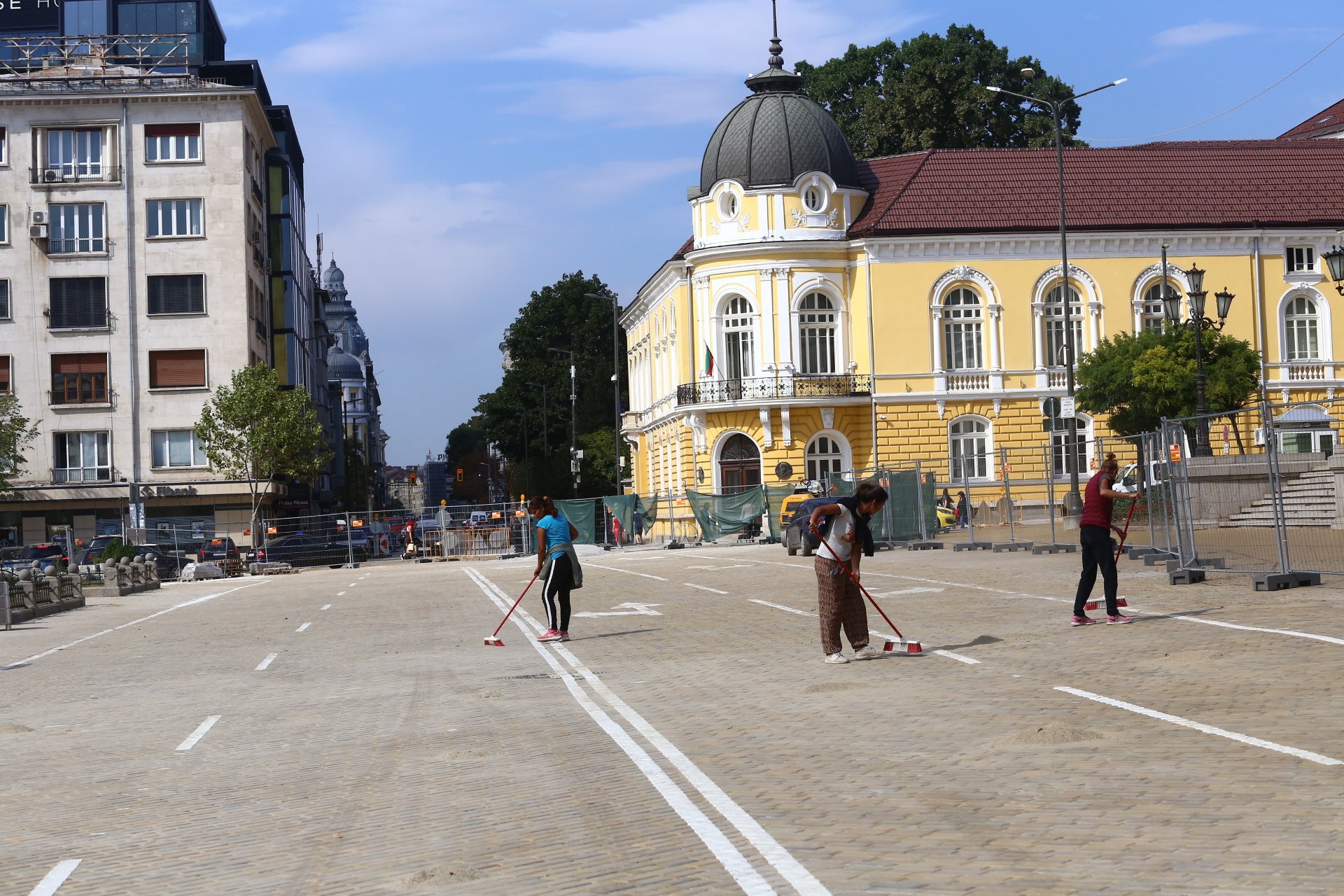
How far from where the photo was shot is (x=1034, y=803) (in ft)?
26.4

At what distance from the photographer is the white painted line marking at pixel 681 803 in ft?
22.0

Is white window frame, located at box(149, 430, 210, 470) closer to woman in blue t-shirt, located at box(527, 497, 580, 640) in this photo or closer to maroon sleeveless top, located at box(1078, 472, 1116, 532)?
woman in blue t-shirt, located at box(527, 497, 580, 640)

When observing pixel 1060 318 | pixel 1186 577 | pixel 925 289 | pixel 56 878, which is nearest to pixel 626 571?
pixel 1186 577

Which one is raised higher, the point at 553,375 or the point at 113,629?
the point at 553,375

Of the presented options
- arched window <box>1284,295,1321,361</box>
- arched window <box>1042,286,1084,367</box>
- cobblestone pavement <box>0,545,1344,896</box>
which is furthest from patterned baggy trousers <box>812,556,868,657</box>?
arched window <box>1284,295,1321,361</box>

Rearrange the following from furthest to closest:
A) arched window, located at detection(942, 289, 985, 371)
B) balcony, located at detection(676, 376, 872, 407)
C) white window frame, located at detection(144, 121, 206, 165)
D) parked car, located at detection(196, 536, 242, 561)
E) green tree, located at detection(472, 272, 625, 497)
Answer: green tree, located at detection(472, 272, 625, 497)
white window frame, located at detection(144, 121, 206, 165)
arched window, located at detection(942, 289, 985, 371)
balcony, located at detection(676, 376, 872, 407)
parked car, located at detection(196, 536, 242, 561)

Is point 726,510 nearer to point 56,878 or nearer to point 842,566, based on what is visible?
point 842,566

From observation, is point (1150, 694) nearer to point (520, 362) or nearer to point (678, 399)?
point (678, 399)

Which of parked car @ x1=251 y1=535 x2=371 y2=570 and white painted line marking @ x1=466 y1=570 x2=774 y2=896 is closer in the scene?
white painted line marking @ x1=466 y1=570 x2=774 y2=896

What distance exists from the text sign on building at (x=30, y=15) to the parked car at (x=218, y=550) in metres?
39.4

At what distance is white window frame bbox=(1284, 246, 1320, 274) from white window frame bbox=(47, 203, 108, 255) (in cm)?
4727

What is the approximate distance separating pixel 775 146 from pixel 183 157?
25927 millimetres

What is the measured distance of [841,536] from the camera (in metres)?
14.7

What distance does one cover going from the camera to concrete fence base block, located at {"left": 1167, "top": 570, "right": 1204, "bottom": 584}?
22281mm
